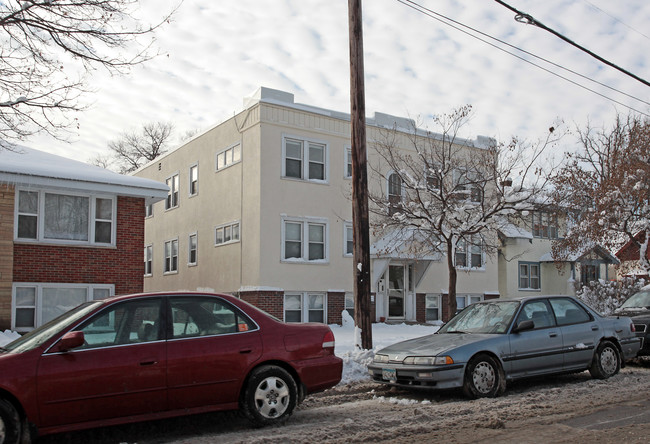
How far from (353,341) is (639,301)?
638 cm

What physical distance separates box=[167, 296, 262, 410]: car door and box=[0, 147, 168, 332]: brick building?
1072 centimetres

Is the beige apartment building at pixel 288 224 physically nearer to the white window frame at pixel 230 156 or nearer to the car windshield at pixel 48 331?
the white window frame at pixel 230 156

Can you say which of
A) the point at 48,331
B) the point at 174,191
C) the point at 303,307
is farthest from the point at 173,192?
the point at 48,331

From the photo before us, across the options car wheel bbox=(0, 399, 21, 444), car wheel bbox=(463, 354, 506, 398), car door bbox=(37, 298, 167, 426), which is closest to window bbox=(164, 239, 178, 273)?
car wheel bbox=(463, 354, 506, 398)

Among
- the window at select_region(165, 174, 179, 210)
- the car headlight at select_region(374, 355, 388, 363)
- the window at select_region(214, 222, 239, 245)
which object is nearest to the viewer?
the car headlight at select_region(374, 355, 388, 363)

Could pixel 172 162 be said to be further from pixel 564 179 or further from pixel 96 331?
pixel 96 331

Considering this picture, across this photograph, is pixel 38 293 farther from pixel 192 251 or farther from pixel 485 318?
pixel 485 318

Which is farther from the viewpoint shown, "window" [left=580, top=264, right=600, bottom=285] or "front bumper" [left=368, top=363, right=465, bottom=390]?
"window" [left=580, top=264, right=600, bottom=285]

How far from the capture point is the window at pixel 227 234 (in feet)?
73.0

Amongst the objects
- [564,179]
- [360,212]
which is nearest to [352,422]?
[360,212]

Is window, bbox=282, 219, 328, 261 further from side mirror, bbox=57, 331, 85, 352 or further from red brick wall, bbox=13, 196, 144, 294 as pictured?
side mirror, bbox=57, 331, 85, 352

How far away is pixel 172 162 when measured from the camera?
27781mm

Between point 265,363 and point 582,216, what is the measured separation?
60.3 feet

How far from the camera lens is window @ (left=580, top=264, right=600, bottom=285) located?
31.2m
